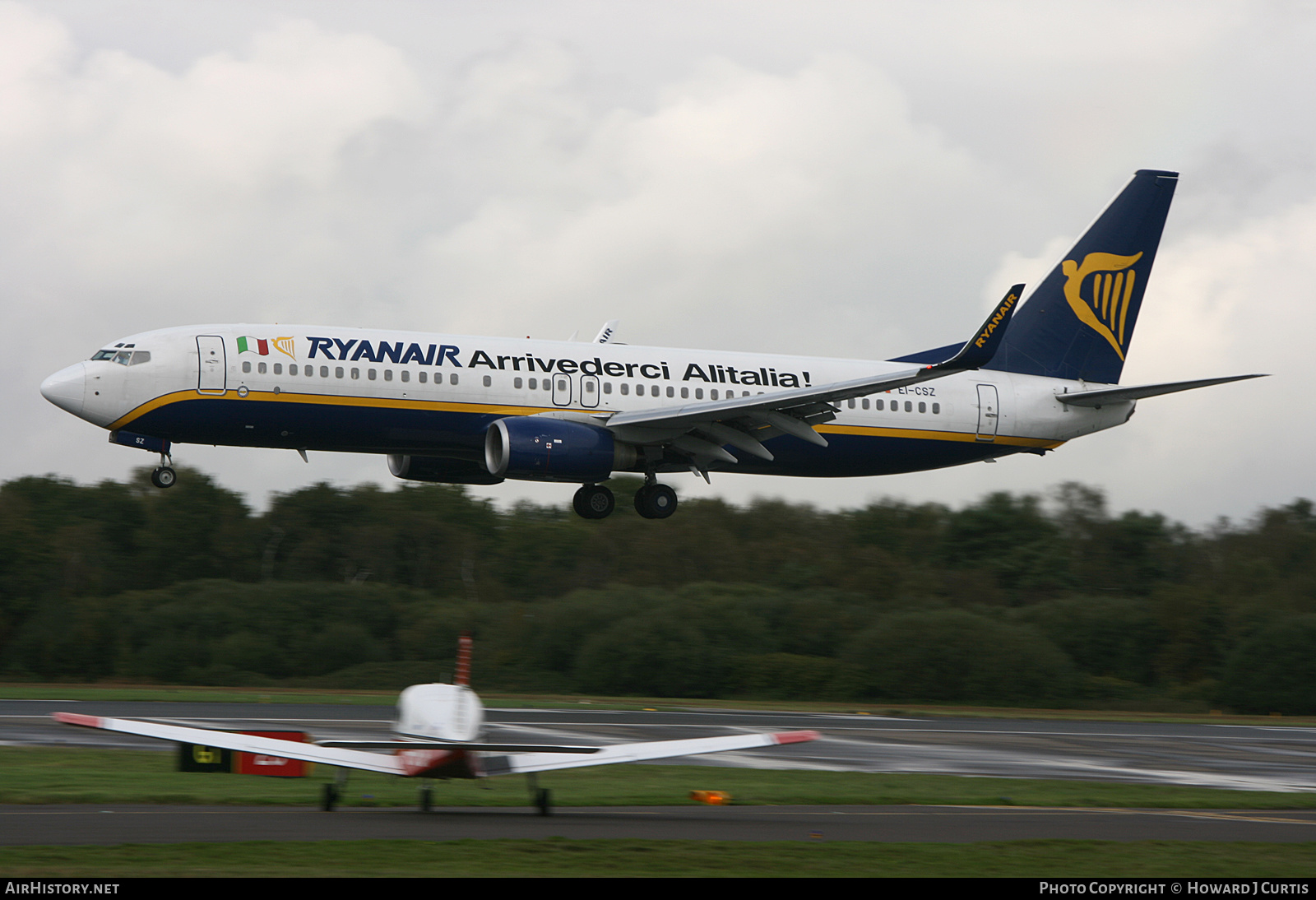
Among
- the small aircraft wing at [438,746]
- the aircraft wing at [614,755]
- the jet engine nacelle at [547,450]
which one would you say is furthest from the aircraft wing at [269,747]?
the jet engine nacelle at [547,450]

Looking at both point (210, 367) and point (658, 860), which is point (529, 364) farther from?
point (658, 860)

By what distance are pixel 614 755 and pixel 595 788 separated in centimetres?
467

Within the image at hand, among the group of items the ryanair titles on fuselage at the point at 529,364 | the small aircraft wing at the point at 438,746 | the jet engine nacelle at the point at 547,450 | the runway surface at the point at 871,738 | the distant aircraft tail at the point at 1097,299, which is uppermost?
the distant aircraft tail at the point at 1097,299

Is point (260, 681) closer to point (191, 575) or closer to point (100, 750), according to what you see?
point (191, 575)

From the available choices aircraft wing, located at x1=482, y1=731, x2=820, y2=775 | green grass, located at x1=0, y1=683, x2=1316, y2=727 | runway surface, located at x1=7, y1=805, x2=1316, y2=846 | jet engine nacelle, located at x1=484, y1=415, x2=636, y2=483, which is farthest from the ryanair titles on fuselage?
aircraft wing, located at x1=482, y1=731, x2=820, y2=775

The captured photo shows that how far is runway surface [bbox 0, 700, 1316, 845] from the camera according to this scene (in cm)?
1700

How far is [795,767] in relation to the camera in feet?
83.8

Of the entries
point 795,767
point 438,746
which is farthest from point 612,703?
point 438,746

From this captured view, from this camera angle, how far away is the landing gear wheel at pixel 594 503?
35250 mm

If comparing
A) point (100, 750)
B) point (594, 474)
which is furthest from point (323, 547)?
point (100, 750)

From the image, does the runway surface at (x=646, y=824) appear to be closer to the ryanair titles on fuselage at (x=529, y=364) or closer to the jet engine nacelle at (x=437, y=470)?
the ryanair titles on fuselage at (x=529, y=364)

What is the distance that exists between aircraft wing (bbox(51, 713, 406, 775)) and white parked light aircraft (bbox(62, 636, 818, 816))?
1 cm

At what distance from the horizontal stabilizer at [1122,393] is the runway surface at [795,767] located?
343 inches

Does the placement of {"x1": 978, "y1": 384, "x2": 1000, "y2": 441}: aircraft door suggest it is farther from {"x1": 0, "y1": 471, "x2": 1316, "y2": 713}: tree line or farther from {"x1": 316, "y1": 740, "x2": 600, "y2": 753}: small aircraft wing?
{"x1": 316, "y1": 740, "x2": 600, "y2": 753}: small aircraft wing
